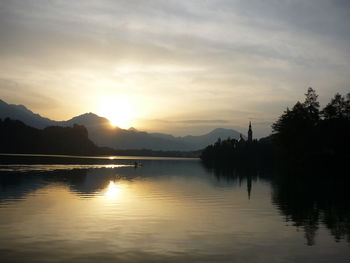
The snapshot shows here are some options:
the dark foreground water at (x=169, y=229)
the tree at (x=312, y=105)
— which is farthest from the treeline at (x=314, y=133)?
the dark foreground water at (x=169, y=229)

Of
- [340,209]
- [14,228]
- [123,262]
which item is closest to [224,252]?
[123,262]

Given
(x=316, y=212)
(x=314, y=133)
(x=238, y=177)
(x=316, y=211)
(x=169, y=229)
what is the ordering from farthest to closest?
(x=314, y=133) < (x=238, y=177) < (x=316, y=211) < (x=316, y=212) < (x=169, y=229)

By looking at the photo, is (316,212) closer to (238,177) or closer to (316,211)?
(316,211)

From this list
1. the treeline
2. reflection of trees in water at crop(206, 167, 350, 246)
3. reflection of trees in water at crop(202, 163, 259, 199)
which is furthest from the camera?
the treeline

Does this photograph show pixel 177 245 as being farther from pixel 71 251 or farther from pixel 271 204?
pixel 271 204

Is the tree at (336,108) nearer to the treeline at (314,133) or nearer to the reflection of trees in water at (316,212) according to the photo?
the treeline at (314,133)

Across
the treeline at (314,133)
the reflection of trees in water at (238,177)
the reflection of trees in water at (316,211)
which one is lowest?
the reflection of trees in water at (238,177)

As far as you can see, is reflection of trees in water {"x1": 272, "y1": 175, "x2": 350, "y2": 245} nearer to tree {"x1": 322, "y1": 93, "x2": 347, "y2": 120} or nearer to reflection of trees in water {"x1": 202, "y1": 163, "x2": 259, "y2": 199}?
reflection of trees in water {"x1": 202, "y1": 163, "x2": 259, "y2": 199}

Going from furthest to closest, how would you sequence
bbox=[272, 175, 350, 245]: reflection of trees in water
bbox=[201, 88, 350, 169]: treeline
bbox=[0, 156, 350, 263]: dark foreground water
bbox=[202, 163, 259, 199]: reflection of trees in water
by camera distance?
Answer: bbox=[201, 88, 350, 169]: treeline
bbox=[202, 163, 259, 199]: reflection of trees in water
bbox=[272, 175, 350, 245]: reflection of trees in water
bbox=[0, 156, 350, 263]: dark foreground water

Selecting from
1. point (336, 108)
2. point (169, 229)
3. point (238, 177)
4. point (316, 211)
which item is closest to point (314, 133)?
point (336, 108)

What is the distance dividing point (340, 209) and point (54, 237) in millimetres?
28233

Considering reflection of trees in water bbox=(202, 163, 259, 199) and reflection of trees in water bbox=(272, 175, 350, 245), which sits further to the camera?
reflection of trees in water bbox=(202, 163, 259, 199)

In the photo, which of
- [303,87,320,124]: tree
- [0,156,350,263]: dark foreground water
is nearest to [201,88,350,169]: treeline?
[303,87,320,124]: tree

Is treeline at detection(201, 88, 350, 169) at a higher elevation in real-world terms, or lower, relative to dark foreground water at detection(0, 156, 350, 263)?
higher
